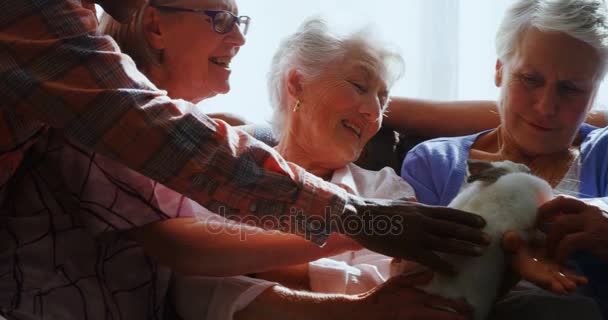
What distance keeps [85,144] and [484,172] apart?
2.24ft

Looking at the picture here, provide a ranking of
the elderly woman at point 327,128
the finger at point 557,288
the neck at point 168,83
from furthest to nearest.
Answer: the neck at point 168,83
the elderly woman at point 327,128
the finger at point 557,288

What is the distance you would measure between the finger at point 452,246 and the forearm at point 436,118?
0.96 m

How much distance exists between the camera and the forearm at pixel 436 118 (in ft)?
6.65

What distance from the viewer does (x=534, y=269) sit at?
107cm

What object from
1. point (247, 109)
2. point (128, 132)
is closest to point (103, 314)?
point (128, 132)

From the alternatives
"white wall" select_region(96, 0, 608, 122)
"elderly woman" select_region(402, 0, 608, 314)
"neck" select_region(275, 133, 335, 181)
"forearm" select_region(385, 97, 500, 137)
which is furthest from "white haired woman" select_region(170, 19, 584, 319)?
"white wall" select_region(96, 0, 608, 122)

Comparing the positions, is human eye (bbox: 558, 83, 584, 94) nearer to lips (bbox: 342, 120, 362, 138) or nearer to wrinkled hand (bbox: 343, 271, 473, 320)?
lips (bbox: 342, 120, 362, 138)

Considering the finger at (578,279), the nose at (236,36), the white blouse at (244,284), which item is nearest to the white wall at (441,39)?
the nose at (236,36)

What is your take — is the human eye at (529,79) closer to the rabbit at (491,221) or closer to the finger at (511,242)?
the rabbit at (491,221)

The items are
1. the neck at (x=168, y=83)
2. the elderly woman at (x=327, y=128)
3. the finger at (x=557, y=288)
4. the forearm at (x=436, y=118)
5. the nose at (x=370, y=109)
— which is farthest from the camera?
the forearm at (x=436, y=118)

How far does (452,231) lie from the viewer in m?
1.10

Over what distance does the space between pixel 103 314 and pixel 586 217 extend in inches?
35.5

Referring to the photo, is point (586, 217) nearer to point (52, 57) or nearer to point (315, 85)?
point (315, 85)

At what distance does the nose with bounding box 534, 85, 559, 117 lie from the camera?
1607mm
